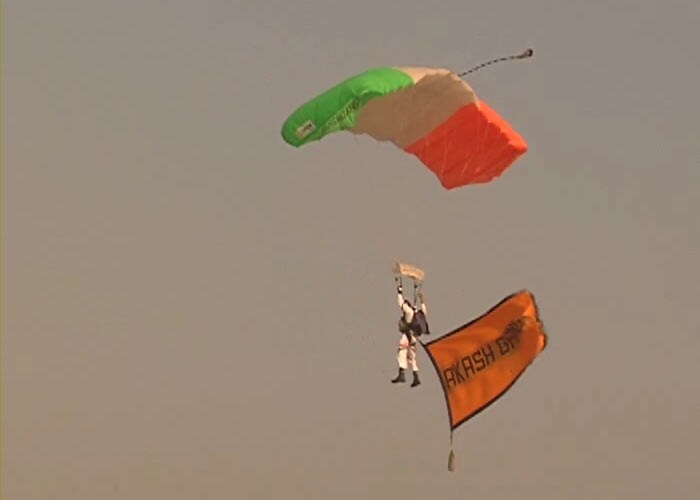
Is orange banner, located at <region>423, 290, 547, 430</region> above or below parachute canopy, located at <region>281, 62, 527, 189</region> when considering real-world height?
below

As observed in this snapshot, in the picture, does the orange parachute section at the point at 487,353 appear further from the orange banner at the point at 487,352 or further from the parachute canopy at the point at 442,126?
the parachute canopy at the point at 442,126

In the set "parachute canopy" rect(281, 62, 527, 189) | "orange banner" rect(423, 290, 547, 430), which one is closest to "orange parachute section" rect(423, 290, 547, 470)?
"orange banner" rect(423, 290, 547, 430)

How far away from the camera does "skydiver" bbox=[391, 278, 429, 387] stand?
2764 cm

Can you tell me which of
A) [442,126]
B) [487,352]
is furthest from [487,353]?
[442,126]

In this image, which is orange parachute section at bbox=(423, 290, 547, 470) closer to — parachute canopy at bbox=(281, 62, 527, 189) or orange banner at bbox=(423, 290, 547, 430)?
orange banner at bbox=(423, 290, 547, 430)

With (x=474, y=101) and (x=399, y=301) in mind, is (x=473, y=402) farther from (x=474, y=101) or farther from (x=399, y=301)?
(x=474, y=101)

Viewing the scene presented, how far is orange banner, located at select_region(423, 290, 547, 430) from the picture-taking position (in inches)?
1059

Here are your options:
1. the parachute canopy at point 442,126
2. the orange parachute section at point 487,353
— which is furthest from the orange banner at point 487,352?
the parachute canopy at point 442,126

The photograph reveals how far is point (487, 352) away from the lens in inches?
1072

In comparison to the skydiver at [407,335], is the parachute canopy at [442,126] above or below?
above

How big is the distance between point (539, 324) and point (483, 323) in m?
0.97

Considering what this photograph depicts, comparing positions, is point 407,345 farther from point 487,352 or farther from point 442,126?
point 442,126

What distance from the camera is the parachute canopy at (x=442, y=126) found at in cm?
2672

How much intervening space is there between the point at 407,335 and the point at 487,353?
1487mm
